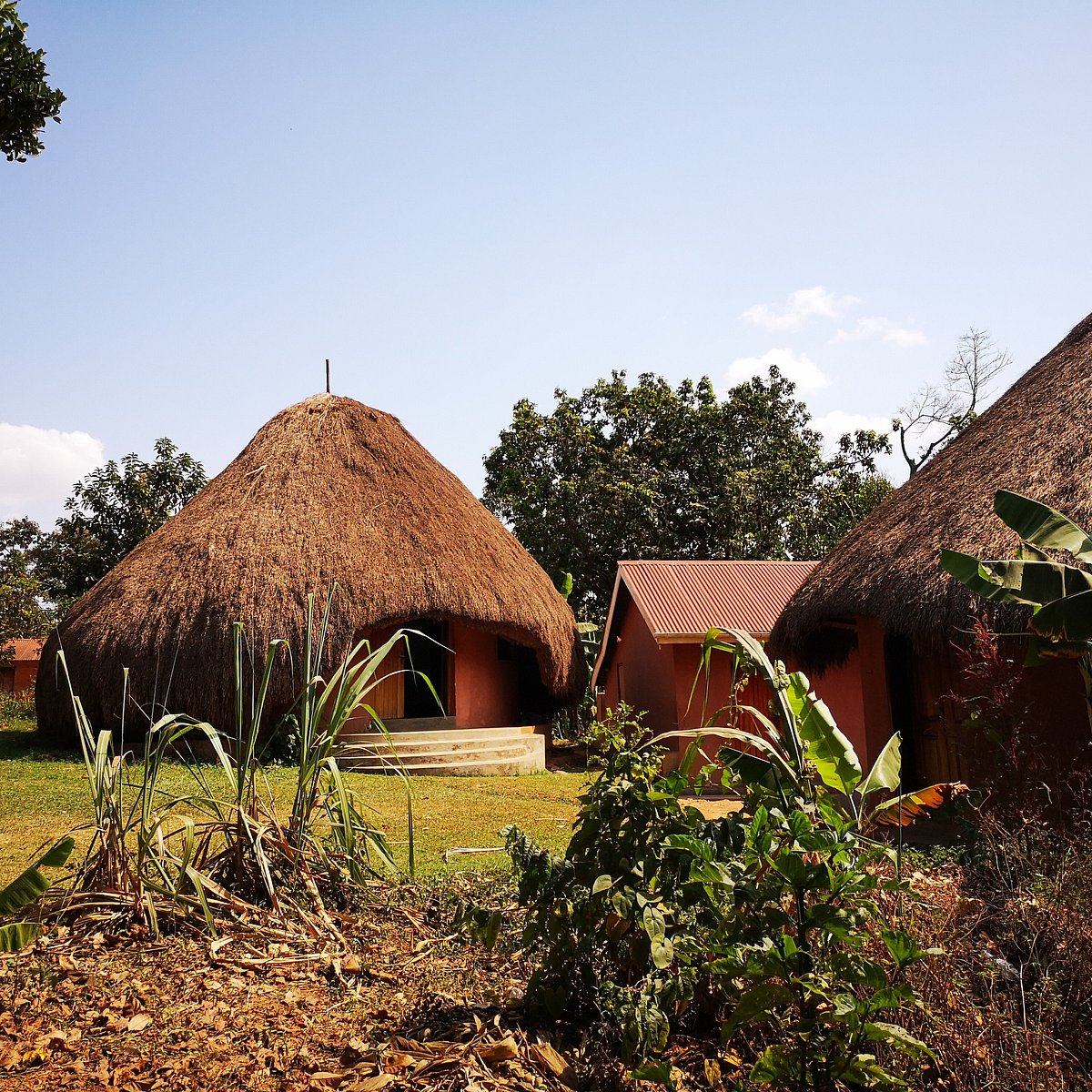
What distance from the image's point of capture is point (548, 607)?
15016 mm

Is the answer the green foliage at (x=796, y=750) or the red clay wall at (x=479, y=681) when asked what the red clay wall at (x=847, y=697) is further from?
the green foliage at (x=796, y=750)

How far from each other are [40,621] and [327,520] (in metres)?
20.3

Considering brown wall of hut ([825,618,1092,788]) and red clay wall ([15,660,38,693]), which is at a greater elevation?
red clay wall ([15,660,38,693])

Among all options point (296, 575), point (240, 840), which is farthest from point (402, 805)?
point (240, 840)

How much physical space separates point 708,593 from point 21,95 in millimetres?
11099

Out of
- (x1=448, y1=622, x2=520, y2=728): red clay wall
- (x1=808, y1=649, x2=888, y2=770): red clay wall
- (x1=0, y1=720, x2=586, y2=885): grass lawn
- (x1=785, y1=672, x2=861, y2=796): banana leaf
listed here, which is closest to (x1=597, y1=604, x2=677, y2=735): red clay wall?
(x1=0, y1=720, x2=586, y2=885): grass lawn

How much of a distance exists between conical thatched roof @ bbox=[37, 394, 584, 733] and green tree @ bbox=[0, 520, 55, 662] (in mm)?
13315

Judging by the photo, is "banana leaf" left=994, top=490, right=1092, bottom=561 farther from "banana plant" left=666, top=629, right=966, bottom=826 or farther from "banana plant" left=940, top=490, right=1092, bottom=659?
"banana plant" left=666, top=629, right=966, bottom=826

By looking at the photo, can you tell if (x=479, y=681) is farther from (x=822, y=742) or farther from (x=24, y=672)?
(x=24, y=672)

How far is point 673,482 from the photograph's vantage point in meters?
22.9

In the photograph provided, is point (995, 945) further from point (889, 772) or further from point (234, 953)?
point (234, 953)

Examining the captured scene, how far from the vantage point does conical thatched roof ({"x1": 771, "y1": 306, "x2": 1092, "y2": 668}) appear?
667 cm

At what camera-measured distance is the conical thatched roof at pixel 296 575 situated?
471 inches

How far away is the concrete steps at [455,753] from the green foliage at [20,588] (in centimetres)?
1587
